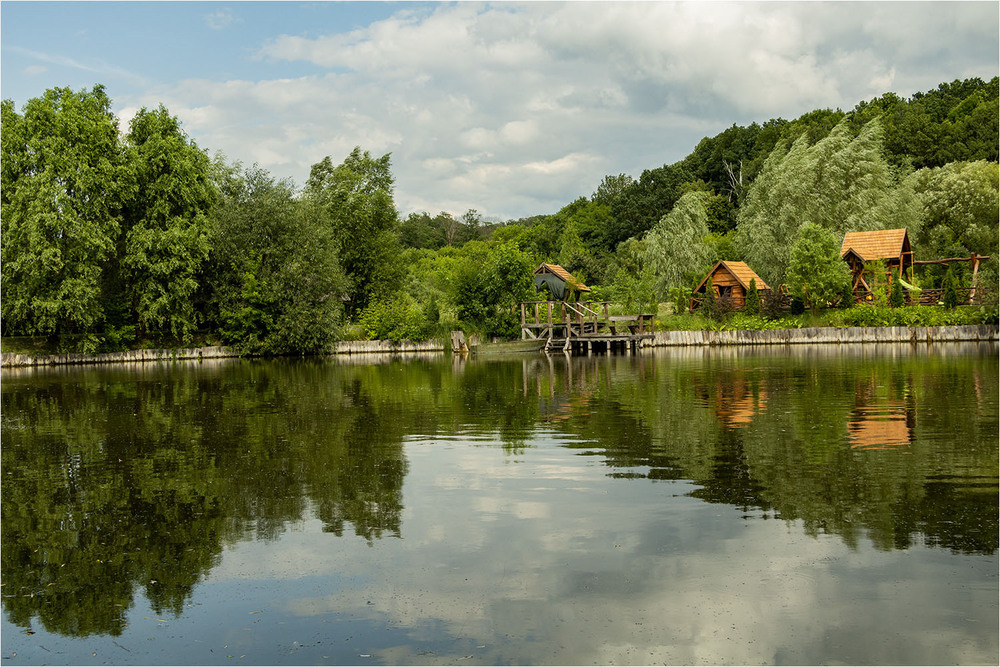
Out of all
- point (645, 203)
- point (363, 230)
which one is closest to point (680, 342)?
point (363, 230)

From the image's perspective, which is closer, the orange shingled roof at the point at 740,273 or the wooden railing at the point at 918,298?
the wooden railing at the point at 918,298

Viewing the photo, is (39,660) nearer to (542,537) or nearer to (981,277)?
(542,537)

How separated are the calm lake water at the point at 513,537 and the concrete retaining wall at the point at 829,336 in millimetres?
29045

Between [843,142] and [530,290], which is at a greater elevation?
[843,142]

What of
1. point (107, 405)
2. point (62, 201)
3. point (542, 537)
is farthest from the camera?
point (62, 201)

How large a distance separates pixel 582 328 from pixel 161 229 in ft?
94.7

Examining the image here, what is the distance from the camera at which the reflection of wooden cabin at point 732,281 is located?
56969 mm

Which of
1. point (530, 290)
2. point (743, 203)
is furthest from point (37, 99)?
point (743, 203)

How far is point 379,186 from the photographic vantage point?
65750 mm

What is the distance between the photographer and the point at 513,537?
9.66m

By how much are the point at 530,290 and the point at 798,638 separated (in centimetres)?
5151

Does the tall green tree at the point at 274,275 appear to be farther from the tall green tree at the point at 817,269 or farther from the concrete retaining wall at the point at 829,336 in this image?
the tall green tree at the point at 817,269

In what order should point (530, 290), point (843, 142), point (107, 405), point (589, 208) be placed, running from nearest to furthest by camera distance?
point (107, 405) → point (530, 290) → point (843, 142) → point (589, 208)

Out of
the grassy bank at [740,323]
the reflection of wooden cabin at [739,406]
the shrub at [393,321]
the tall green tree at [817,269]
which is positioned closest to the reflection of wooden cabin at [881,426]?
the reflection of wooden cabin at [739,406]
